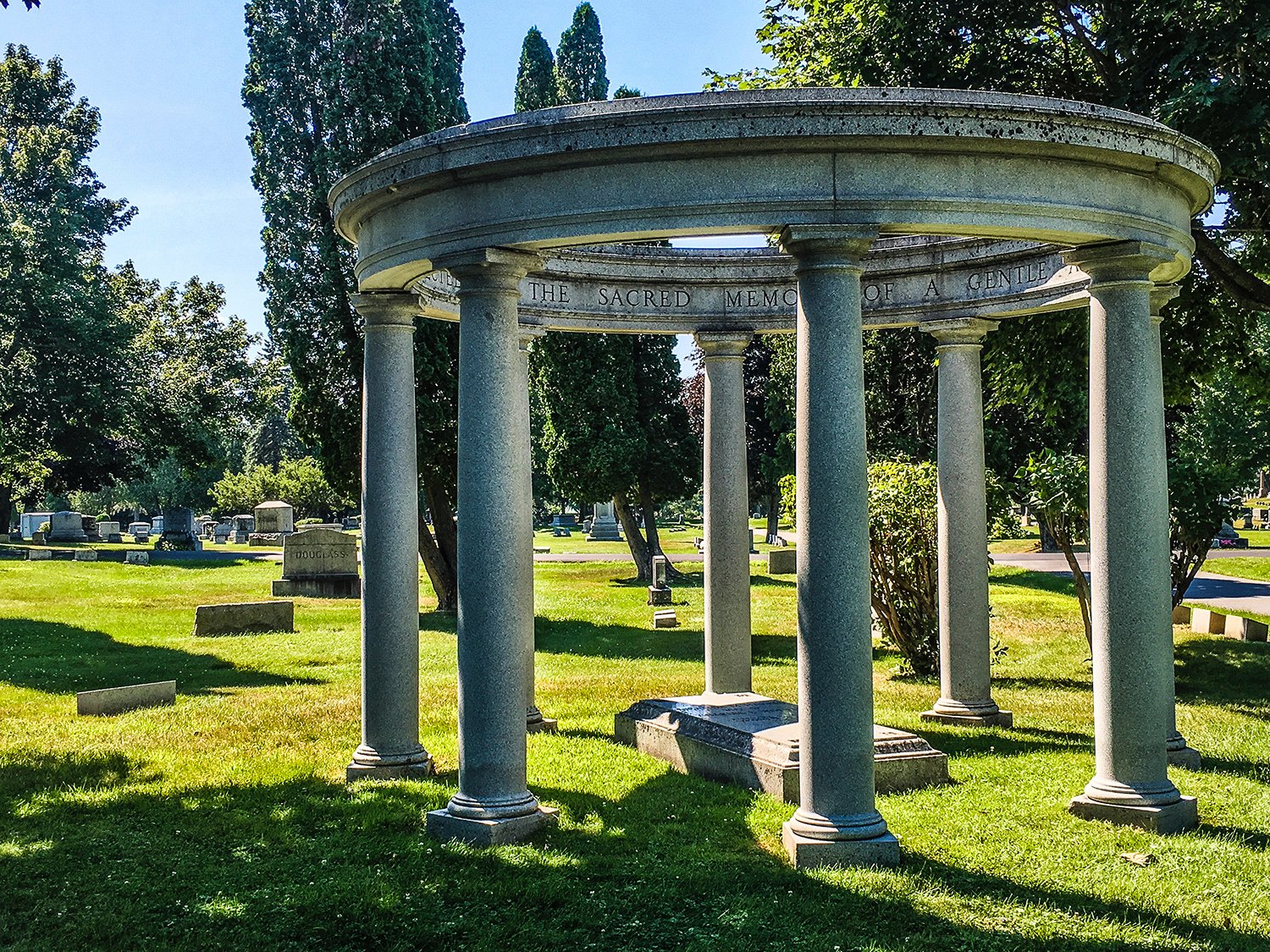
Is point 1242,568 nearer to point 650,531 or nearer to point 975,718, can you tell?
point 650,531

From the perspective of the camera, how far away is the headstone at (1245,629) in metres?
22.3

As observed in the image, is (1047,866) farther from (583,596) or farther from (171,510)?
(171,510)

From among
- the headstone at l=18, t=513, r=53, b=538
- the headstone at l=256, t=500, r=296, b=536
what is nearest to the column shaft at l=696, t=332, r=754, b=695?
the headstone at l=256, t=500, r=296, b=536

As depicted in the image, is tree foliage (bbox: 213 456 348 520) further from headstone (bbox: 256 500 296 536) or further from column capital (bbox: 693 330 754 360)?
column capital (bbox: 693 330 754 360)

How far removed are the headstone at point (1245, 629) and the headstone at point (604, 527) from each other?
4741cm

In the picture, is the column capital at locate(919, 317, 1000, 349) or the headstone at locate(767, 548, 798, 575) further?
the headstone at locate(767, 548, 798, 575)

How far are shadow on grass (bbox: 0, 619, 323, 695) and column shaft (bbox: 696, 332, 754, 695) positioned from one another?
848cm

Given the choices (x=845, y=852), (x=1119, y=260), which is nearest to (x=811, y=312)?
(x=1119, y=260)

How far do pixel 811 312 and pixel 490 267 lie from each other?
252cm

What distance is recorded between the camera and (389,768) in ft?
36.9

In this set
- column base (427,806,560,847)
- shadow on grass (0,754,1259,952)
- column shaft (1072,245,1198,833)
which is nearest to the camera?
shadow on grass (0,754,1259,952)

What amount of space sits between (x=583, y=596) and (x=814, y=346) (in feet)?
90.1

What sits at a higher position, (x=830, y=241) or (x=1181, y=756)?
(x=830, y=241)

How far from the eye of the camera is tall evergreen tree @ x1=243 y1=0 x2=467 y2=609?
26.5 meters
